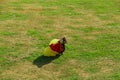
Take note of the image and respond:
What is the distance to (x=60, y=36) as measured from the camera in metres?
14.3

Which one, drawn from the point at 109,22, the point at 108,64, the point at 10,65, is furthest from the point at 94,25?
the point at 10,65

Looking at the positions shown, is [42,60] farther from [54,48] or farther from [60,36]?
[60,36]

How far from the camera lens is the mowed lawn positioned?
37.3ft

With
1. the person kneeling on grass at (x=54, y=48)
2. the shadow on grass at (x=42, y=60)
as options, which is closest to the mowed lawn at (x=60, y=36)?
the shadow on grass at (x=42, y=60)

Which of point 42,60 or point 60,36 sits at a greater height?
point 60,36

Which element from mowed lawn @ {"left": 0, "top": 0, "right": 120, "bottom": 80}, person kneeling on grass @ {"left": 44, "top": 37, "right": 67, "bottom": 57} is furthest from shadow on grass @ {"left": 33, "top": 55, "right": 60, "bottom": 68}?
person kneeling on grass @ {"left": 44, "top": 37, "right": 67, "bottom": 57}

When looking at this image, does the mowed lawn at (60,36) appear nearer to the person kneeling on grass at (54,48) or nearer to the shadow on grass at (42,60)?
the shadow on grass at (42,60)

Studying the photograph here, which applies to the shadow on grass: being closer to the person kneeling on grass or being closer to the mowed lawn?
the mowed lawn

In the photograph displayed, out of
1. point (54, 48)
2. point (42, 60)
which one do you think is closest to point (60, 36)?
point (54, 48)

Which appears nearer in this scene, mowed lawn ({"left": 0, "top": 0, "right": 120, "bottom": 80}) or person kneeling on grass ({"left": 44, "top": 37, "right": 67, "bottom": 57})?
mowed lawn ({"left": 0, "top": 0, "right": 120, "bottom": 80})

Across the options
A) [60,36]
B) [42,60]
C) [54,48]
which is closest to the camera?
[42,60]

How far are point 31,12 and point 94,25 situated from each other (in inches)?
158

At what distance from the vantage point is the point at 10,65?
11734mm

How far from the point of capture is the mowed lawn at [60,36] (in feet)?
37.3
